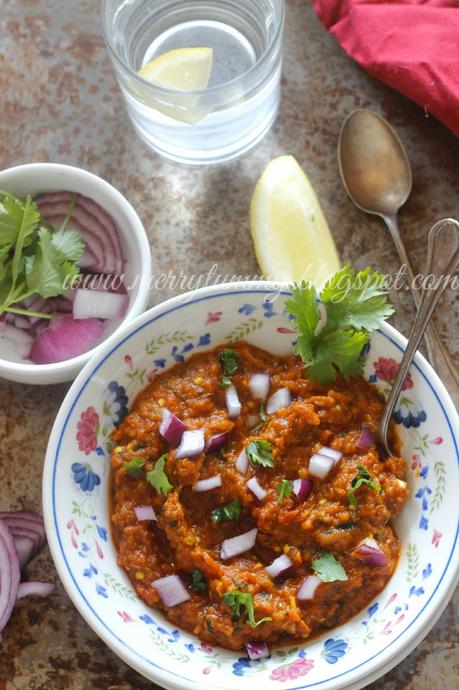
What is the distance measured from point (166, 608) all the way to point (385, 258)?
1.32 m

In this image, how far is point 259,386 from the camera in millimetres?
2404

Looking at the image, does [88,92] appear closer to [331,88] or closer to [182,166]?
[182,166]

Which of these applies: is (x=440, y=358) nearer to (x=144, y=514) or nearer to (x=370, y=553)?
(x=370, y=553)

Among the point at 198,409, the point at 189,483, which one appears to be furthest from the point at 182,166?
the point at 189,483

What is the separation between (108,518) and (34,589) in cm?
39

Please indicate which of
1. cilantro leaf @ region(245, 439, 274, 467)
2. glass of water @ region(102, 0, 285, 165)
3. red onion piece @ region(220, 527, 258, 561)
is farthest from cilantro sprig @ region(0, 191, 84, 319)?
red onion piece @ region(220, 527, 258, 561)

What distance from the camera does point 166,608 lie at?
228 cm

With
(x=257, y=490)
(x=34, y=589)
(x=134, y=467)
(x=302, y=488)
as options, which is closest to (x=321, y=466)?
(x=302, y=488)

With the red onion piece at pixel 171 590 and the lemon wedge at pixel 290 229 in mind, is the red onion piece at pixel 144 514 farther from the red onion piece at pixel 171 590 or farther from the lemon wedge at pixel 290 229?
the lemon wedge at pixel 290 229

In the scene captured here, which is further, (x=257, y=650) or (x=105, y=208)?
(x=105, y=208)

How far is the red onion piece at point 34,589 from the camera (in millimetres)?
2562

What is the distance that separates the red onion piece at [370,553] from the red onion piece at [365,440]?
0.82 feet

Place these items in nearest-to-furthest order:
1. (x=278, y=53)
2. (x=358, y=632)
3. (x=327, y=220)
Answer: (x=358, y=632), (x=278, y=53), (x=327, y=220)

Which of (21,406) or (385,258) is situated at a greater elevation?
(385,258)
